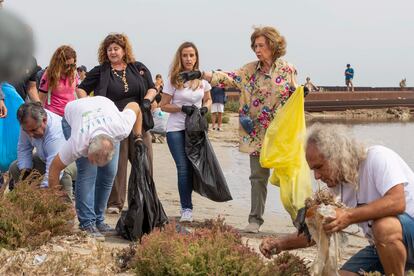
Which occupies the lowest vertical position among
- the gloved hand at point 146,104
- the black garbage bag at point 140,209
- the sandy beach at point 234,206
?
the sandy beach at point 234,206

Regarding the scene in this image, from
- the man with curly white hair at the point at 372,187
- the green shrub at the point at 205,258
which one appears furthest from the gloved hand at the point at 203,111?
the man with curly white hair at the point at 372,187

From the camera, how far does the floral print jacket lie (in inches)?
269

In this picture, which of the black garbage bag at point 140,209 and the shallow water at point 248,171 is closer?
the black garbage bag at point 140,209

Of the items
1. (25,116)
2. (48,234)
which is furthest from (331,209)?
(25,116)

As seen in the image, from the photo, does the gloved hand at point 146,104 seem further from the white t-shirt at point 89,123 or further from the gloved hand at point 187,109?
the white t-shirt at point 89,123

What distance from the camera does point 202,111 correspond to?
7.34m

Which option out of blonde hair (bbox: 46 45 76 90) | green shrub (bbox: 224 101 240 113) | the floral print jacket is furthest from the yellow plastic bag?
green shrub (bbox: 224 101 240 113)

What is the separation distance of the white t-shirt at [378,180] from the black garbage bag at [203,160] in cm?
309

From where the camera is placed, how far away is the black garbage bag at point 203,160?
7.20 meters

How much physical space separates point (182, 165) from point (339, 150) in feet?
11.6

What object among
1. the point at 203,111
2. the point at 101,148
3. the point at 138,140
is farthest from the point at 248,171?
the point at 101,148

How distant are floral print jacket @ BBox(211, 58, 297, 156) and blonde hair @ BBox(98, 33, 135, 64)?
2.99ft

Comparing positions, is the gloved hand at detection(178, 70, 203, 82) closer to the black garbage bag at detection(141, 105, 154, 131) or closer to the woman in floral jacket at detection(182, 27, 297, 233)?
the woman in floral jacket at detection(182, 27, 297, 233)

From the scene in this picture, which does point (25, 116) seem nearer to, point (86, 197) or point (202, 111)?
point (86, 197)
